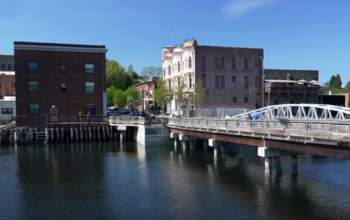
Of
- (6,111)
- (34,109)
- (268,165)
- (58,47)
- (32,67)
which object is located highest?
(58,47)

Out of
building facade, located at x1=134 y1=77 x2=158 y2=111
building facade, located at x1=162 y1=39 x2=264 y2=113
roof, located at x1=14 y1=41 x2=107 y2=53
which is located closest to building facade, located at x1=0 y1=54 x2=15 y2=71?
building facade, located at x1=134 y1=77 x2=158 y2=111

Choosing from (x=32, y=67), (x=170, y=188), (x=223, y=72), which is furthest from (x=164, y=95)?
(x=170, y=188)

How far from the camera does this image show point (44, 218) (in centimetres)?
1694

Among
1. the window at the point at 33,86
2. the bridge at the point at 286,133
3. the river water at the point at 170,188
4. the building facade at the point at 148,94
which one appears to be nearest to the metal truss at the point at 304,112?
the bridge at the point at 286,133

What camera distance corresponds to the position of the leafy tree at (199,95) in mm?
59156

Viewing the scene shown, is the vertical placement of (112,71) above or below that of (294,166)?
above

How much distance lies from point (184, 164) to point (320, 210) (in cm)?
1540

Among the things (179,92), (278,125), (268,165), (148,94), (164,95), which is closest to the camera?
(278,125)

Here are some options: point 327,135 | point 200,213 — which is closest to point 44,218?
point 200,213

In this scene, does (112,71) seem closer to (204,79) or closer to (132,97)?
(132,97)

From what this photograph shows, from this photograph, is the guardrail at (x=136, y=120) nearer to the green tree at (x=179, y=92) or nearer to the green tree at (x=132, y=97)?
the green tree at (x=179, y=92)

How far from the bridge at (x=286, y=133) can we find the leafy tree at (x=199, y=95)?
23.4m

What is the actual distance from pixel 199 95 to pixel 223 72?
8.64 metres

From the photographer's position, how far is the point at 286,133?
20.8m
